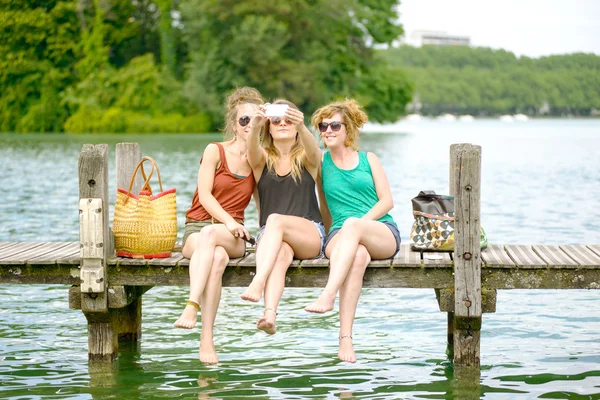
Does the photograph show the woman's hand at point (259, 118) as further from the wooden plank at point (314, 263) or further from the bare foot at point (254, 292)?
the bare foot at point (254, 292)

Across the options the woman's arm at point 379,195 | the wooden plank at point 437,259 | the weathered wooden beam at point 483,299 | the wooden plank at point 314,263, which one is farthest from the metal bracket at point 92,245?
the weathered wooden beam at point 483,299

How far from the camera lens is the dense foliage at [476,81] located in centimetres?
12600

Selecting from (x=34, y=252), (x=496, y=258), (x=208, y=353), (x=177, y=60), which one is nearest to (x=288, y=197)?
(x=208, y=353)

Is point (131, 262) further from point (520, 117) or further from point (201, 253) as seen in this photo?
point (520, 117)

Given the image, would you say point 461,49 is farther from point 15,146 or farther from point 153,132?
point 15,146

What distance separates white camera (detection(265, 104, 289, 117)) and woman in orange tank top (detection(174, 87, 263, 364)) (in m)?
0.39

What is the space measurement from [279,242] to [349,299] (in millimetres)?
614

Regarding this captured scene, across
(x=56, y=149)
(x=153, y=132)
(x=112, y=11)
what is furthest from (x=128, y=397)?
(x=112, y=11)

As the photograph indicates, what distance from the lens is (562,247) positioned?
839 centimetres

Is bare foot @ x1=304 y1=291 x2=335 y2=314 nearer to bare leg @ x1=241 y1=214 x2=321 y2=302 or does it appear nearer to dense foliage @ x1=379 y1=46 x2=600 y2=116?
bare leg @ x1=241 y1=214 x2=321 y2=302

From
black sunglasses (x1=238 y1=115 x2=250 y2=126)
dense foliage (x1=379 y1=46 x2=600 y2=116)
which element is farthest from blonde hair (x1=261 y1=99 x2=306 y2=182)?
dense foliage (x1=379 y1=46 x2=600 y2=116)

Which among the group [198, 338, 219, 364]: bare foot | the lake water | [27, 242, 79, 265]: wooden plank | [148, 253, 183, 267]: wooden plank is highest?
[27, 242, 79, 265]: wooden plank

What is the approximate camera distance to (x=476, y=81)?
138750 mm

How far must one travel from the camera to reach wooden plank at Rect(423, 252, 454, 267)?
7.51 m
